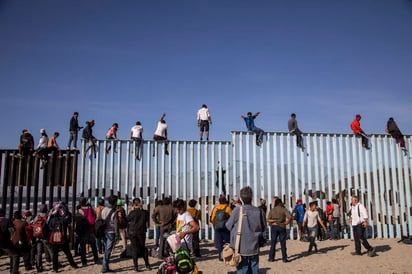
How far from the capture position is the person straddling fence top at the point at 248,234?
5.27 metres

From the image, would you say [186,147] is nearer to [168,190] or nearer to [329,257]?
[168,190]

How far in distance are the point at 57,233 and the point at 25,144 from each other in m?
5.50

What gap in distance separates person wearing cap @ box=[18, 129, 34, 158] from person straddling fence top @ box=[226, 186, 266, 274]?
9.79 metres

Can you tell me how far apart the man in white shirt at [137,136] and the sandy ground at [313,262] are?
12.9 feet

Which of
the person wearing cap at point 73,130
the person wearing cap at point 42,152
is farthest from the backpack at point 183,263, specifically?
the person wearing cap at point 73,130

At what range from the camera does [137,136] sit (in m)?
14.6

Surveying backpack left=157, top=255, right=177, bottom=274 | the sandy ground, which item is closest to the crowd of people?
the sandy ground

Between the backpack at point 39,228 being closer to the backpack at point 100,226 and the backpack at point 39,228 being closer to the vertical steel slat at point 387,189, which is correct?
the backpack at point 100,226

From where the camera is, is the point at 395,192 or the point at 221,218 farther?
the point at 395,192

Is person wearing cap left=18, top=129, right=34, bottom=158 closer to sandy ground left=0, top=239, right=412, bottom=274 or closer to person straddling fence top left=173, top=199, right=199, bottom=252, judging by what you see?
sandy ground left=0, top=239, right=412, bottom=274

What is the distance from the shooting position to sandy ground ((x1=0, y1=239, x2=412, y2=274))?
9.15m

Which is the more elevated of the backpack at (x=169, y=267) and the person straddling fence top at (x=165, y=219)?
the person straddling fence top at (x=165, y=219)

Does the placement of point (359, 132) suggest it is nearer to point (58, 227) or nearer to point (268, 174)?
point (268, 174)

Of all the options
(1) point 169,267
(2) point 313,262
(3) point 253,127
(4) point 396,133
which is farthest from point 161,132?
(4) point 396,133
